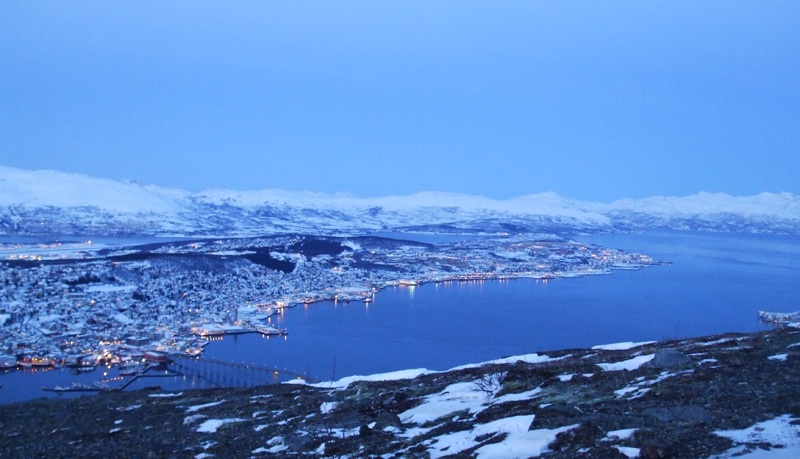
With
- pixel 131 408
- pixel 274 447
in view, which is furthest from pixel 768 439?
pixel 131 408

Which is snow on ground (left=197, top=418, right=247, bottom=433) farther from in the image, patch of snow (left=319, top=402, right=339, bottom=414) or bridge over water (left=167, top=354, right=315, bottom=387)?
bridge over water (left=167, top=354, right=315, bottom=387)

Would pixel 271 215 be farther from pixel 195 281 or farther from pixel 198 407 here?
pixel 198 407

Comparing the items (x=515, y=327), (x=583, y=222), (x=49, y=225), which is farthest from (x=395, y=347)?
(x=583, y=222)

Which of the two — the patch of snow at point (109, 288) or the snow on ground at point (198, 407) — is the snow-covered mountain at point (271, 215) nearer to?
the patch of snow at point (109, 288)

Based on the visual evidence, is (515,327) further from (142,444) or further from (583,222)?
(583,222)

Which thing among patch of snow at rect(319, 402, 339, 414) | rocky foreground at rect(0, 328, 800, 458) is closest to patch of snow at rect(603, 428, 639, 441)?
rocky foreground at rect(0, 328, 800, 458)

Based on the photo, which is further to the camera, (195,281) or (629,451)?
(195,281)

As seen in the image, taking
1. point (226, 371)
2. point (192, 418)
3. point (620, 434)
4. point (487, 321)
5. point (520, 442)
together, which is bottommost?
point (226, 371)

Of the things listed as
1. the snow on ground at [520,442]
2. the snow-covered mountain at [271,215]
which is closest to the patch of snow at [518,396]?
the snow on ground at [520,442]

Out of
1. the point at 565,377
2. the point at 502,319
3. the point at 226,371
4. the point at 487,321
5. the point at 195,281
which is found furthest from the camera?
the point at 195,281
